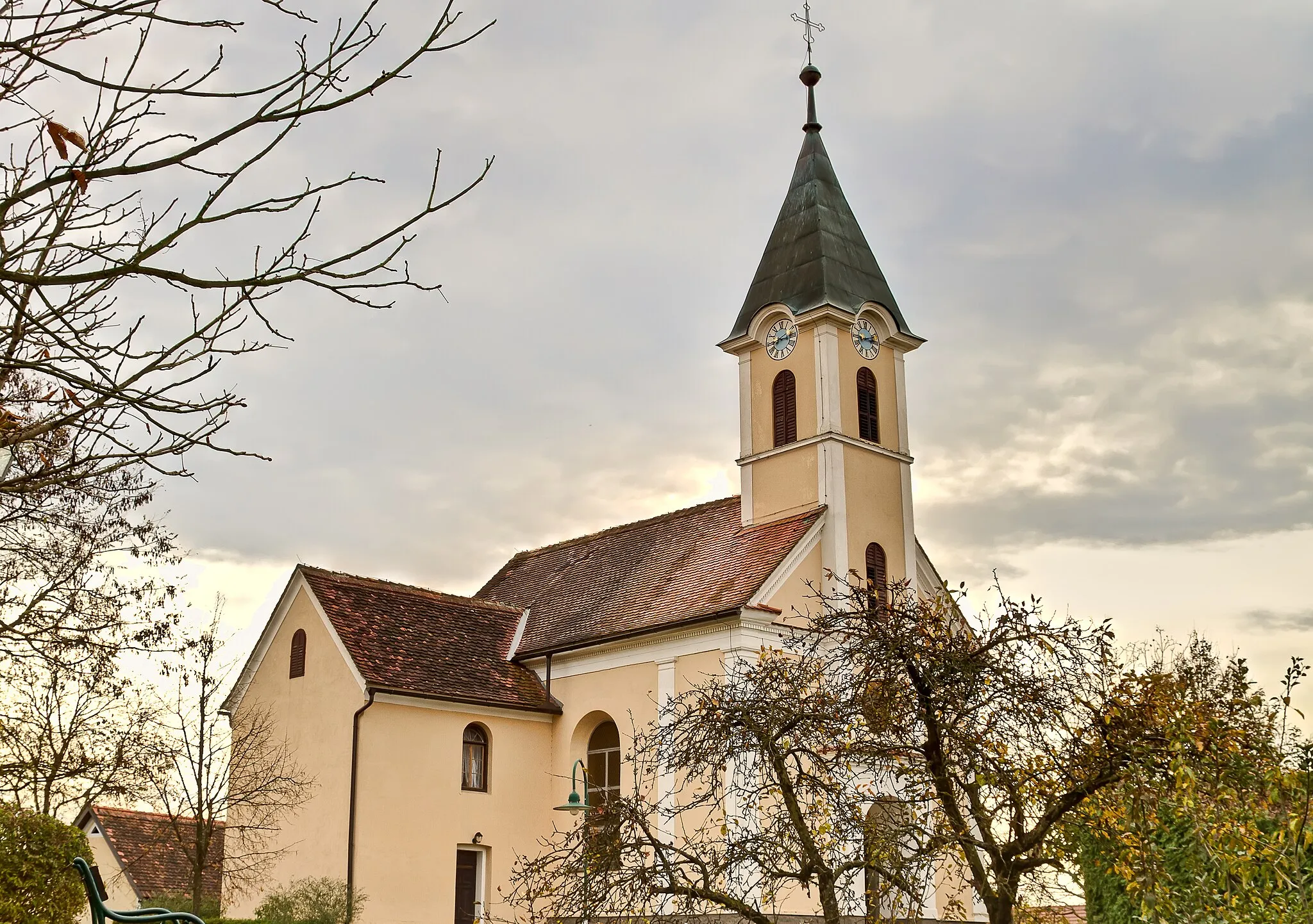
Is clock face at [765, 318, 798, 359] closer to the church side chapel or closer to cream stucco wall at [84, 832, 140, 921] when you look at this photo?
the church side chapel

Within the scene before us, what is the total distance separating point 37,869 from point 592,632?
709 inches

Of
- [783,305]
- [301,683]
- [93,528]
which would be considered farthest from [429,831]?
[783,305]

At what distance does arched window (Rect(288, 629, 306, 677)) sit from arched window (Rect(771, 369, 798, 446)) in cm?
1146

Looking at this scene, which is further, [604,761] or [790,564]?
[604,761]

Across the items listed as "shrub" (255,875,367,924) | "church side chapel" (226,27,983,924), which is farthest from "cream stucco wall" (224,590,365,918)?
"shrub" (255,875,367,924)

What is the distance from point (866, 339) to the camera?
29109mm

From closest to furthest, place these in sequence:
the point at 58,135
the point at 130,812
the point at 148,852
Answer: the point at 58,135 → the point at 148,852 → the point at 130,812

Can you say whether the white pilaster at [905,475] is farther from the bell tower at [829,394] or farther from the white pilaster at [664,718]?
the white pilaster at [664,718]

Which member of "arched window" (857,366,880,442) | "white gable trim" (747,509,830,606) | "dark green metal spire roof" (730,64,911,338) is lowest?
"white gable trim" (747,509,830,606)

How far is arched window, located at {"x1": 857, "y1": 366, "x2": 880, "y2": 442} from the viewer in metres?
28.7

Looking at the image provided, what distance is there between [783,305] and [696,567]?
6253 mm

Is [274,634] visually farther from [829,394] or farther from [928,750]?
[928,750]

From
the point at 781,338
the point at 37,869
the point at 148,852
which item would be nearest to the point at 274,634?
the point at 148,852

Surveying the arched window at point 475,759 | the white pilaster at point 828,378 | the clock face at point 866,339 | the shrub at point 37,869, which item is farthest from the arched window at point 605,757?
the shrub at point 37,869
